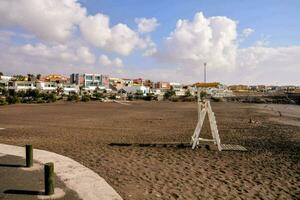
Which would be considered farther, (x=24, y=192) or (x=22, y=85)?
(x=22, y=85)

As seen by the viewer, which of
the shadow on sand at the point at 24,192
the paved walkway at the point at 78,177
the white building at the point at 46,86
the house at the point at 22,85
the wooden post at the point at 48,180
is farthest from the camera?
the white building at the point at 46,86

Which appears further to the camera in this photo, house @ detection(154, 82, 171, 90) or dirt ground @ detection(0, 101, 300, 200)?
house @ detection(154, 82, 171, 90)

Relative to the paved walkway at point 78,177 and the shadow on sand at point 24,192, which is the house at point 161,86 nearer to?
the paved walkway at point 78,177

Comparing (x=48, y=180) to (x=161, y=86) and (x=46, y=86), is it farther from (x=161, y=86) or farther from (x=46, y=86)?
(x=161, y=86)

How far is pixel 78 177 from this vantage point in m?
9.37

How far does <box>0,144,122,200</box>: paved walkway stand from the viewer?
7961 mm

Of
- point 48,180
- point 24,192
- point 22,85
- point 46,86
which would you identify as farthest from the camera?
point 46,86

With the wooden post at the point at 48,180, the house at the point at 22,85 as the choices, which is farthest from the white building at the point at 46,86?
the wooden post at the point at 48,180

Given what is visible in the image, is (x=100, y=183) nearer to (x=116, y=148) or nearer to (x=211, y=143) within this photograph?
(x=116, y=148)

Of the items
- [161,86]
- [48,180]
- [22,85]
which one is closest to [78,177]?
[48,180]

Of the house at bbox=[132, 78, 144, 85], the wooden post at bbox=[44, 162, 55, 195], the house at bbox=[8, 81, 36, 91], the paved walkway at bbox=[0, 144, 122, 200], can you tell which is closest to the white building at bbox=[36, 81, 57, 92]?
the house at bbox=[8, 81, 36, 91]

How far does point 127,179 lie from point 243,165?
4.32m

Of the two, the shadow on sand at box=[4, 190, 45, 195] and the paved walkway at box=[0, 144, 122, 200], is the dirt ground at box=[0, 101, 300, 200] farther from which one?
the shadow on sand at box=[4, 190, 45, 195]

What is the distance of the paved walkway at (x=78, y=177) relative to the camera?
7.96 m
